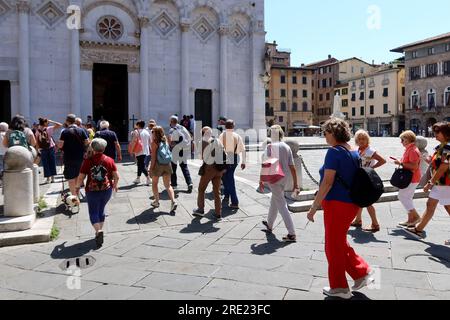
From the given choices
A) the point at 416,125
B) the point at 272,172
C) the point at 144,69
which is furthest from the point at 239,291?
the point at 416,125

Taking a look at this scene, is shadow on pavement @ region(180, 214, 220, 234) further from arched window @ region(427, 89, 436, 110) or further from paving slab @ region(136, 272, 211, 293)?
arched window @ region(427, 89, 436, 110)

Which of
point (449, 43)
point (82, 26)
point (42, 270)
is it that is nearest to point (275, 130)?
point (42, 270)

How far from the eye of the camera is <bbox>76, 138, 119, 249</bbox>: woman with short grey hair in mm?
5785

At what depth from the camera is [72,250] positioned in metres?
5.70

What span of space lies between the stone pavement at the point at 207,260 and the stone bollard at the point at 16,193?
68 centimetres

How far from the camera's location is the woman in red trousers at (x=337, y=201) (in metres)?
3.88

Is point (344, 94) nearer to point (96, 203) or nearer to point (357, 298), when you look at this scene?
point (96, 203)

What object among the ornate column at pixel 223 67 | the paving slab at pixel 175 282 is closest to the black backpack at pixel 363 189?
the paving slab at pixel 175 282

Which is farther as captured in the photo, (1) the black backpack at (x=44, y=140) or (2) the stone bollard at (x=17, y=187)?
(1) the black backpack at (x=44, y=140)

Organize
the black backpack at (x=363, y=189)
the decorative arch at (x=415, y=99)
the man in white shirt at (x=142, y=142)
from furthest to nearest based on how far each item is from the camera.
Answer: the decorative arch at (x=415, y=99) → the man in white shirt at (x=142, y=142) → the black backpack at (x=363, y=189)

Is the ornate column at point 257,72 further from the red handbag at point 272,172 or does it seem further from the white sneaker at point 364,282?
the white sneaker at point 364,282

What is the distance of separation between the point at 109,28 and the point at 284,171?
53.4ft

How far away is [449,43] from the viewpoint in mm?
54281

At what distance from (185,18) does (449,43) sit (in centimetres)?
4719
